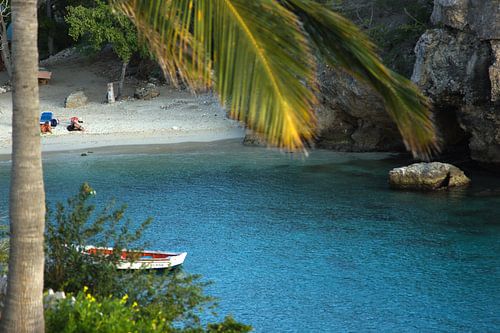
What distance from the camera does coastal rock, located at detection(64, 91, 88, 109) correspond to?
4987 centimetres

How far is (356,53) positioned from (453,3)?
2849 cm

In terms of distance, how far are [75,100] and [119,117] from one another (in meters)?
3.56

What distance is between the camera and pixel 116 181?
3644cm

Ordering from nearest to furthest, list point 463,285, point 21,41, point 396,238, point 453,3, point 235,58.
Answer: point 235,58
point 21,41
point 463,285
point 396,238
point 453,3

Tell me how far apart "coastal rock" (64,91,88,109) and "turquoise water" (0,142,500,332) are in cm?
918

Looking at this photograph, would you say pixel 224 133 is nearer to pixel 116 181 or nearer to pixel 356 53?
pixel 116 181

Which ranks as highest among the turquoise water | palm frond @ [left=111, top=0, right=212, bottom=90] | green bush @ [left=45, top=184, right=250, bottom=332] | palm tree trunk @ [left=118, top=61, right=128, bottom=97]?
palm frond @ [left=111, top=0, right=212, bottom=90]

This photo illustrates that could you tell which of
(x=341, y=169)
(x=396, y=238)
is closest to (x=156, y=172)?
(x=341, y=169)

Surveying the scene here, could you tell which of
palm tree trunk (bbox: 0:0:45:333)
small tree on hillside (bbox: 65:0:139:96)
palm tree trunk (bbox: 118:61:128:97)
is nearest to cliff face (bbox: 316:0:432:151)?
small tree on hillside (bbox: 65:0:139:96)

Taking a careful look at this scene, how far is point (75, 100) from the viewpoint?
50094mm

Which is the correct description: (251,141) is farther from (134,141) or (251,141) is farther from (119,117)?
(119,117)

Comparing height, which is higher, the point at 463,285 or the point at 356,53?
the point at 356,53

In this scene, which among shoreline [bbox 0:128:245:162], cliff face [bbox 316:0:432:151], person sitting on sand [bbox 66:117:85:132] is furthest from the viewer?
person sitting on sand [bbox 66:117:85:132]

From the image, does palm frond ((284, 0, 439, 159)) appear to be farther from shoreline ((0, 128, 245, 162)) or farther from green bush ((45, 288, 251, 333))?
shoreline ((0, 128, 245, 162))
